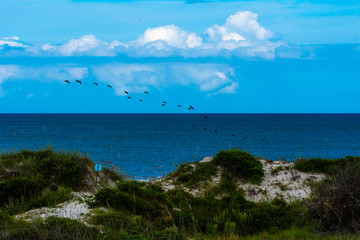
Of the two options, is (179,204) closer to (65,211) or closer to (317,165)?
(65,211)

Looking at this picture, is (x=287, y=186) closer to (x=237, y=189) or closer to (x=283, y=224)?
(x=237, y=189)

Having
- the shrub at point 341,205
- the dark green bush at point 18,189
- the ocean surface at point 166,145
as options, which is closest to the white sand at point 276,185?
the ocean surface at point 166,145

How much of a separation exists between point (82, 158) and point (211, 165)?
538cm

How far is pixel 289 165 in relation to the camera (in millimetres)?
16875

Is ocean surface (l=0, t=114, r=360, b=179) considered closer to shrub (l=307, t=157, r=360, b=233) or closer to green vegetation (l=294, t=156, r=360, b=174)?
green vegetation (l=294, t=156, r=360, b=174)

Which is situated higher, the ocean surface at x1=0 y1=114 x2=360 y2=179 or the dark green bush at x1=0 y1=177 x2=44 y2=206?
the dark green bush at x1=0 y1=177 x2=44 y2=206

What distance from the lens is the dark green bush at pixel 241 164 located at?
15841 mm

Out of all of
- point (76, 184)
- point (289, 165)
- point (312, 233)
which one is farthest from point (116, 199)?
point (289, 165)

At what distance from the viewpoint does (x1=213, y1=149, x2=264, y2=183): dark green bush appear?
52.0 feet

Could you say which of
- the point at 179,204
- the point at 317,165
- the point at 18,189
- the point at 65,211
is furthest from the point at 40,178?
the point at 317,165

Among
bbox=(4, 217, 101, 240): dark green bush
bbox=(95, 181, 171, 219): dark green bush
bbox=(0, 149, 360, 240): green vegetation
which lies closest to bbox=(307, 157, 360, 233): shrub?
bbox=(0, 149, 360, 240): green vegetation

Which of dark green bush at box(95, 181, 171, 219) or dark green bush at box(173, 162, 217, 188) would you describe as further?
dark green bush at box(173, 162, 217, 188)

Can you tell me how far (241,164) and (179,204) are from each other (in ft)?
15.0

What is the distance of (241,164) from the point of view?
16016 mm
